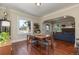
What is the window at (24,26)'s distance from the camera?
20.7ft

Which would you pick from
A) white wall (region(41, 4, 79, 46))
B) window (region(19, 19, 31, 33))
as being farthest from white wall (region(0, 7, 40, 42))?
white wall (region(41, 4, 79, 46))

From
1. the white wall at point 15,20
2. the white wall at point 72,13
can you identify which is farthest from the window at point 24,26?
the white wall at point 72,13

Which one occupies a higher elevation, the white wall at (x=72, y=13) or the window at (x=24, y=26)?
the white wall at (x=72, y=13)

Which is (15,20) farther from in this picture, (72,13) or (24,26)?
(72,13)

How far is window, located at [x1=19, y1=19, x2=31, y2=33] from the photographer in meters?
6.31

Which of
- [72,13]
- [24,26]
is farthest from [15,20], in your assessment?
[72,13]

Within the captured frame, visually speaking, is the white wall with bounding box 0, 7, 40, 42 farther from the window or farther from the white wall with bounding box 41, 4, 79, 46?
the white wall with bounding box 41, 4, 79, 46

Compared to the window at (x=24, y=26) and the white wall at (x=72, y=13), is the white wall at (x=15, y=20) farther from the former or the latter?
the white wall at (x=72, y=13)

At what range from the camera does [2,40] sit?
1.91 meters

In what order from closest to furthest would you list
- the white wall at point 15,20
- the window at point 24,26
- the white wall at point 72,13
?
1. the white wall at point 72,13
2. the white wall at point 15,20
3. the window at point 24,26

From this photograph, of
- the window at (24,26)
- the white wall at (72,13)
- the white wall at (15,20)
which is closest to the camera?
the white wall at (72,13)

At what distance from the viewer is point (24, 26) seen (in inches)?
264
